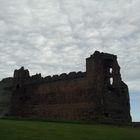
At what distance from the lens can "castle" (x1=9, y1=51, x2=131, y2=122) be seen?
40000mm

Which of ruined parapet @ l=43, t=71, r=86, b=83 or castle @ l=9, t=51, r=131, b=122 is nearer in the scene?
castle @ l=9, t=51, r=131, b=122

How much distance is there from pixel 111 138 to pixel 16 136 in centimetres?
518

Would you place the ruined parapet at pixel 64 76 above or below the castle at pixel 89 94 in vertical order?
above

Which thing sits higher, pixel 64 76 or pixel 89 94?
pixel 64 76

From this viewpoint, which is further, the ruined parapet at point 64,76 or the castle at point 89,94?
the ruined parapet at point 64,76

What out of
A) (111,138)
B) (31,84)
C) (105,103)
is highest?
(31,84)

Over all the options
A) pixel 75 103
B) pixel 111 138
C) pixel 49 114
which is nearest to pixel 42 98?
pixel 49 114

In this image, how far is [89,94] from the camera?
40938 mm

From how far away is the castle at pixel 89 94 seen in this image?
1575 inches

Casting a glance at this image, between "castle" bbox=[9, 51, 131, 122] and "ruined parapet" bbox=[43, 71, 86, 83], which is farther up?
"ruined parapet" bbox=[43, 71, 86, 83]

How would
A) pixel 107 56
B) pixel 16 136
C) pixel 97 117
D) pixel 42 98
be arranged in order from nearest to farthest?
pixel 16 136 < pixel 97 117 < pixel 107 56 < pixel 42 98

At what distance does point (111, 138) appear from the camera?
1838 centimetres

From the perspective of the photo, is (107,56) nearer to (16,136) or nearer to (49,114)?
(49,114)

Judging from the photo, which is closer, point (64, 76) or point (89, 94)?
point (89, 94)
